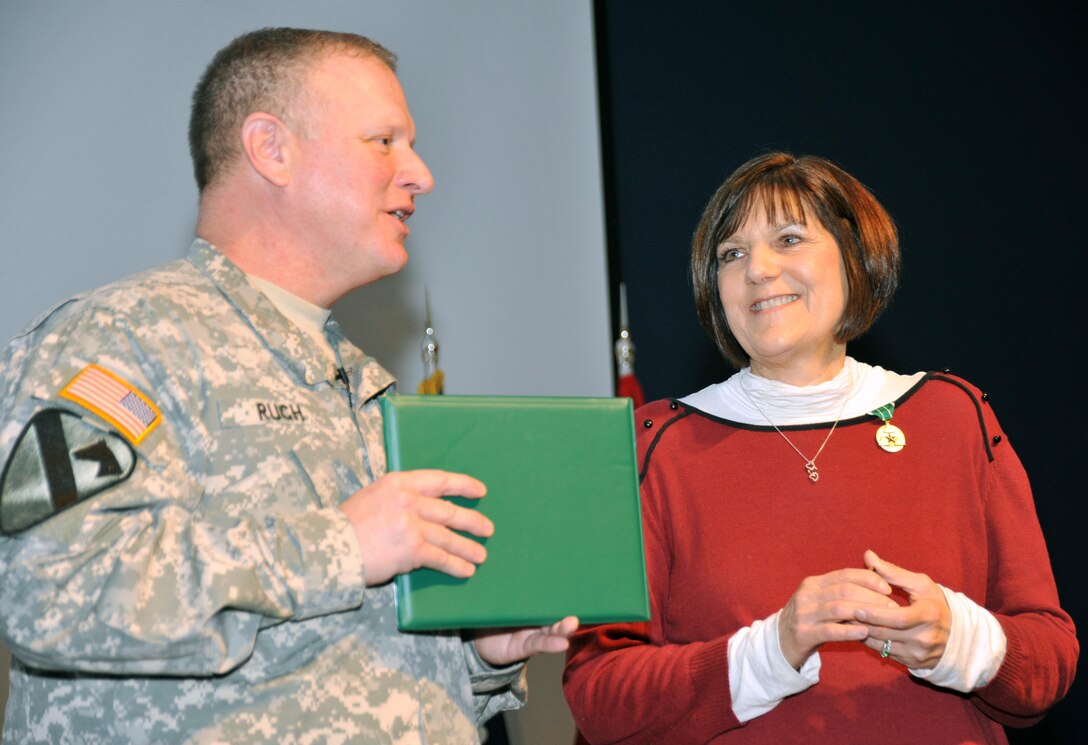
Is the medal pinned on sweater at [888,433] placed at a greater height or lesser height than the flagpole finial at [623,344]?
greater

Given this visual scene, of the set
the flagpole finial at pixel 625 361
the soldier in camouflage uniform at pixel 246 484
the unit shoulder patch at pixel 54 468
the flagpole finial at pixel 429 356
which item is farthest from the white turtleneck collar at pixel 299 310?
the flagpole finial at pixel 625 361

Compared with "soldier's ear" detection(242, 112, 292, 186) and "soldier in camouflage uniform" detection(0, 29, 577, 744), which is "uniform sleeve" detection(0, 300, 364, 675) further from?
"soldier's ear" detection(242, 112, 292, 186)

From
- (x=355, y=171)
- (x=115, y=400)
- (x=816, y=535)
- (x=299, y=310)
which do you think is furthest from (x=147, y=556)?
(x=816, y=535)

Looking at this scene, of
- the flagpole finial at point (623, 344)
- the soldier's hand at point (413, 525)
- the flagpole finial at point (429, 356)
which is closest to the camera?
the soldier's hand at point (413, 525)

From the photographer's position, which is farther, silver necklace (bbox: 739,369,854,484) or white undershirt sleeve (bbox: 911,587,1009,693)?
silver necklace (bbox: 739,369,854,484)

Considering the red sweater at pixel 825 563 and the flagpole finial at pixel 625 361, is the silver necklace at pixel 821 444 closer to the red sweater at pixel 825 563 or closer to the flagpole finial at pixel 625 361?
the red sweater at pixel 825 563

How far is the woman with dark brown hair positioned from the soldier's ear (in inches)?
29.6

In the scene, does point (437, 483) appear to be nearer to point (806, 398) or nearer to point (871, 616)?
point (871, 616)

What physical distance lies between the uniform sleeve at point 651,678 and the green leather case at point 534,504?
0.79 feet

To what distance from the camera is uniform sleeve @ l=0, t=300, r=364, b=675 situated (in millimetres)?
1282

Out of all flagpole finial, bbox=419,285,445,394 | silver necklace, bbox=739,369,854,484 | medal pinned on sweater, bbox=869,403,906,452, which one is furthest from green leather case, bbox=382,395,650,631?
flagpole finial, bbox=419,285,445,394

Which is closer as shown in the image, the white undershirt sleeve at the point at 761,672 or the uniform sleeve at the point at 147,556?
the uniform sleeve at the point at 147,556

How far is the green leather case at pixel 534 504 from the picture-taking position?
4.92ft

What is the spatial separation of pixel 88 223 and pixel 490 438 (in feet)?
5.98
